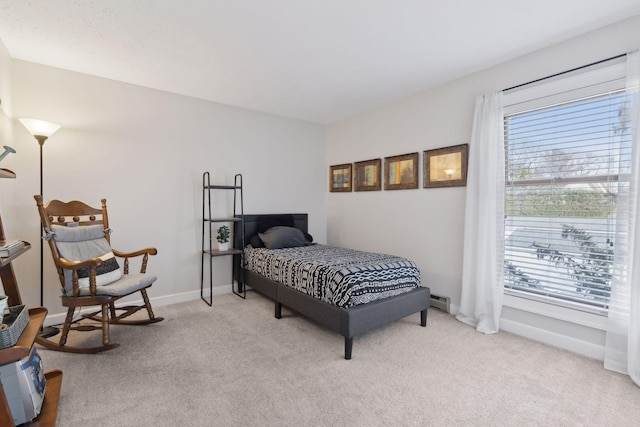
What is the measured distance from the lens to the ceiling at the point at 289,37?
2057 mm

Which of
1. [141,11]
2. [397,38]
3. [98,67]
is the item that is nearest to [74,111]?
[98,67]

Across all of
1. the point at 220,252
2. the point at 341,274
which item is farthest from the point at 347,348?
the point at 220,252

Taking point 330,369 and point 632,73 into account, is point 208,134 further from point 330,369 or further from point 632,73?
point 632,73

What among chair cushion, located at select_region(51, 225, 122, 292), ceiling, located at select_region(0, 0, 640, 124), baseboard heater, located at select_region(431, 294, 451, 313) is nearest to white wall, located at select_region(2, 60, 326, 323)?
ceiling, located at select_region(0, 0, 640, 124)

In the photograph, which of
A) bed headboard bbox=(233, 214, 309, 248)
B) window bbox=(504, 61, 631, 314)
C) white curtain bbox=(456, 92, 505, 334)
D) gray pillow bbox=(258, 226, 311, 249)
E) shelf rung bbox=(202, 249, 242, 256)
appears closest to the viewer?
window bbox=(504, 61, 631, 314)

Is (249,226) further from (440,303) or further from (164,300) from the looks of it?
(440,303)

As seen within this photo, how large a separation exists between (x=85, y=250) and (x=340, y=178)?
3.32 metres

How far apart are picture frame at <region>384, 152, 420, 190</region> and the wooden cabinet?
3497 mm

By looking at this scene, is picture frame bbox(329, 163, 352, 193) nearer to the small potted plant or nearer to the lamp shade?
the small potted plant

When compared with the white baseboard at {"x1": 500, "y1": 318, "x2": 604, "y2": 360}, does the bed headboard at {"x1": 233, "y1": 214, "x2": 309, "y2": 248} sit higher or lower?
higher

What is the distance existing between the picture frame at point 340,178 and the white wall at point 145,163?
638 millimetres

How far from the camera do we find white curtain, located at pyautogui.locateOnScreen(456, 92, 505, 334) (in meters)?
2.83

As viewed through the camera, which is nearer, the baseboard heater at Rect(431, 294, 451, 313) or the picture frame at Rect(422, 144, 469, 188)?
the picture frame at Rect(422, 144, 469, 188)

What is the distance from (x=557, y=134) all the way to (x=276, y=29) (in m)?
2.50
